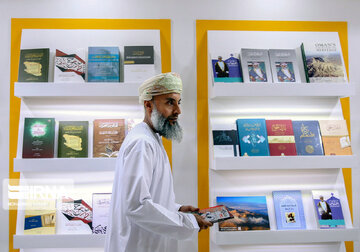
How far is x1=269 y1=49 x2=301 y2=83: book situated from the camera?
2.64m

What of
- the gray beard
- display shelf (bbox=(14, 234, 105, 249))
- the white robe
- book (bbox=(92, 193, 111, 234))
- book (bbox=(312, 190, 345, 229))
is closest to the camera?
the white robe

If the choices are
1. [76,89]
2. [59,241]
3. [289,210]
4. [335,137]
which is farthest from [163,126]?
[335,137]

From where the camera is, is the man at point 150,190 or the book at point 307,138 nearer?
the man at point 150,190

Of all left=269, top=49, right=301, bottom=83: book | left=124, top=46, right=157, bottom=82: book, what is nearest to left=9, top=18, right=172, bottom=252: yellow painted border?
left=124, top=46, right=157, bottom=82: book

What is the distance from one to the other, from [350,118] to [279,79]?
745 millimetres

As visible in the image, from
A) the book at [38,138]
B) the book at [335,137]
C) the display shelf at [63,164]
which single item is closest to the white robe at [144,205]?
the display shelf at [63,164]

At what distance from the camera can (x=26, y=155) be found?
2.46 m

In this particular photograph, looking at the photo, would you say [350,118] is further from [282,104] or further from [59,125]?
[59,125]

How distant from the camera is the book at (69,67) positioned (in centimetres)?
255

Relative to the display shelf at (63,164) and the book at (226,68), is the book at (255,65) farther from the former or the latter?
the display shelf at (63,164)

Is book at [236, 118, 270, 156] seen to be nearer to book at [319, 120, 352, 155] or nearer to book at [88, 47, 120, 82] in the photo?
book at [319, 120, 352, 155]

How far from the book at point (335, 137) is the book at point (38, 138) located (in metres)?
2.08

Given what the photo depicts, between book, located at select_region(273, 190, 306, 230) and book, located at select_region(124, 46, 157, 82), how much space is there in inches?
54.1

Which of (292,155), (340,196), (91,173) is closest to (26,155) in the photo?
(91,173)
